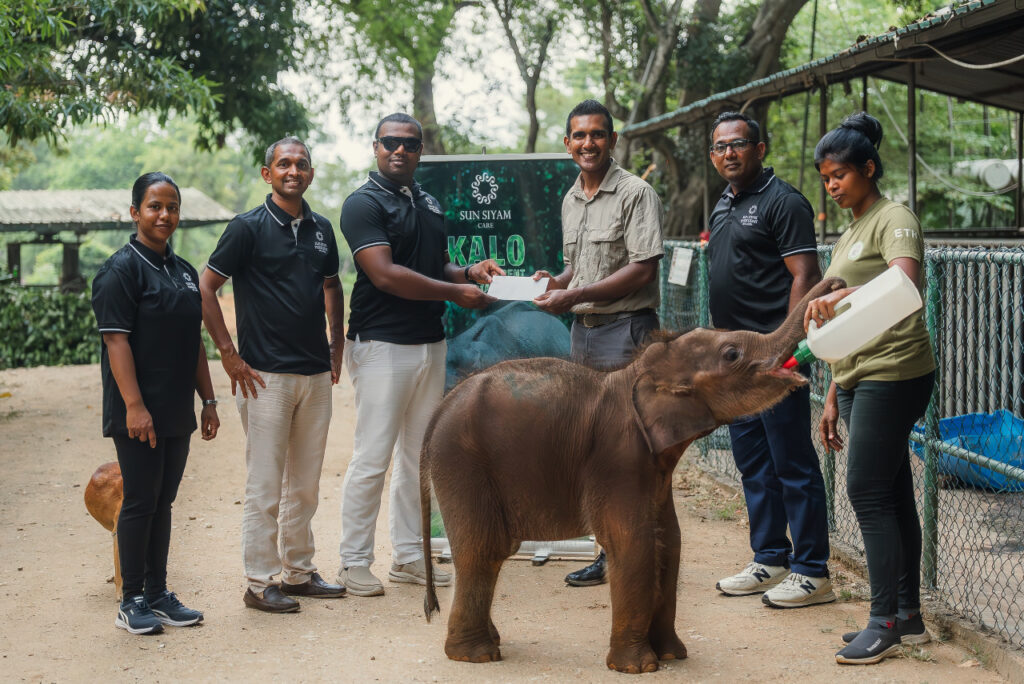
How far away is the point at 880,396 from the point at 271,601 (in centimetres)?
293

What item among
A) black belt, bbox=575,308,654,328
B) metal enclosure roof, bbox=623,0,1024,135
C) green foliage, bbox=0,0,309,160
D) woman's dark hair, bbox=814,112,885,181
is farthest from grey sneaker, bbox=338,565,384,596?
metal enclosure roof, bbox=623,0,1024,135

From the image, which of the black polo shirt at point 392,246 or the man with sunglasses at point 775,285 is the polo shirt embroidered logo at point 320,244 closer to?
the black polo shirt at point 392,246

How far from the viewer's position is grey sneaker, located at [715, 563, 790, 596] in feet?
16.8

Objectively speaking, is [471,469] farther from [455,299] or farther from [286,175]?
[286,175]

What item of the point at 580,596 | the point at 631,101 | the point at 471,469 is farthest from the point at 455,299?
the point at 631,101

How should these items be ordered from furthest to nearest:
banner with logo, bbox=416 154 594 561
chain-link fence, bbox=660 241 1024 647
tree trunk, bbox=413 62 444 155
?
tree trunk, bbox=413 62 444 155
banner with logo, bbox=416 154 594 561
chain-link fence, bbox=660 241 1024 647

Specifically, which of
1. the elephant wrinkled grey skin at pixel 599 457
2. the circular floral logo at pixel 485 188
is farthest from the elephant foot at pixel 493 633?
the circular floral logo at pixel 485 188

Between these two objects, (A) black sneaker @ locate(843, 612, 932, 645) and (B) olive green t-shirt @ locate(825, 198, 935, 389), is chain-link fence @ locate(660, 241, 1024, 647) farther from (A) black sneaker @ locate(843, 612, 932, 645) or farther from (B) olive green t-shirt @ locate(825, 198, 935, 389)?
(B) olive green t-shirt @ locate(825, 198, 935, 389)

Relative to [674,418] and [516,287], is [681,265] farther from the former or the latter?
[674,418]

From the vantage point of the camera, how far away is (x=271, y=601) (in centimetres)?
488

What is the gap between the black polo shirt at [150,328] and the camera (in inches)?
174

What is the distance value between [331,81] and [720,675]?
65.3ft

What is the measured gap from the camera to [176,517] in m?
7.03

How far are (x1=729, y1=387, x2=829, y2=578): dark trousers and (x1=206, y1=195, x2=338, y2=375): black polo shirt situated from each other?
2.11 metres
